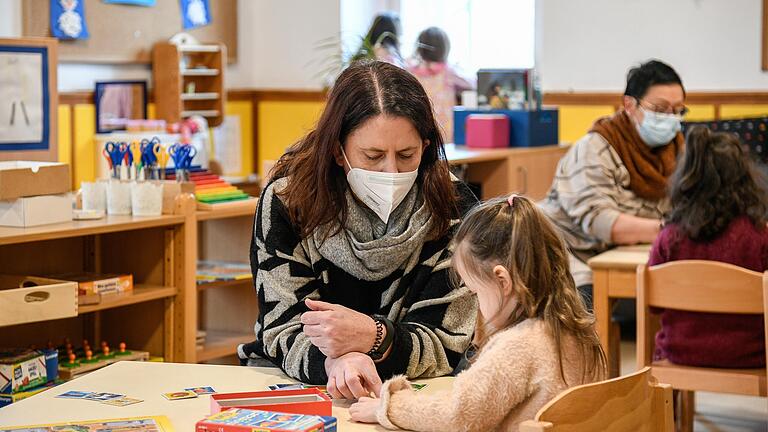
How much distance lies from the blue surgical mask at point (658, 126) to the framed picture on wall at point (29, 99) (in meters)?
2.13

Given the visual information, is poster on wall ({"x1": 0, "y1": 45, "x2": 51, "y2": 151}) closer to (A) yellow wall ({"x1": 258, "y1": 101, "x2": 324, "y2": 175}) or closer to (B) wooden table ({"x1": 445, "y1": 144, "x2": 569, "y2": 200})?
(B) wooden table ({"x1": 445, "y1": 144, "x2": 569, "y2": 200})

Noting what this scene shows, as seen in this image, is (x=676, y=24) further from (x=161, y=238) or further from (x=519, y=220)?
(x=519, y=220)

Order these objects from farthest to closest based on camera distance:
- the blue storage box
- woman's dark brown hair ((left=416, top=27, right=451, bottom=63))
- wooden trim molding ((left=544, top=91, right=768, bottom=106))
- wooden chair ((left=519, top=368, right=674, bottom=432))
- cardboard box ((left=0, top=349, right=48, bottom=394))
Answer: wooden trim molding ((left=544, top=91, right=768, bottom=106)) < woman's dark brown hair ((left=416, top=27, right=451, bottom=63)) < the blue storage box < cardboard box ((left=0, top=349, right=48, bottom=394)) < wooden chair ((left=519, top=368, right=674, bottom=432))

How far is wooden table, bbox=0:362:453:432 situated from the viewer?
175cm

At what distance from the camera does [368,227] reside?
7.15 feet

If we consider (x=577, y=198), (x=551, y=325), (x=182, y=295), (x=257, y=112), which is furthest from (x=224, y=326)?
(x=257, y=112)

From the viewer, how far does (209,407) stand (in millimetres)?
1792

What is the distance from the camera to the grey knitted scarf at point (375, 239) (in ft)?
7.00

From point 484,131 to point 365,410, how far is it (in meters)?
3.56

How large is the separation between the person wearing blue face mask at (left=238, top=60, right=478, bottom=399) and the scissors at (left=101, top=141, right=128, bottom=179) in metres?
1.25

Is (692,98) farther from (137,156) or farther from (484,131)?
(137,156)

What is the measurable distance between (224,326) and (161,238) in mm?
689

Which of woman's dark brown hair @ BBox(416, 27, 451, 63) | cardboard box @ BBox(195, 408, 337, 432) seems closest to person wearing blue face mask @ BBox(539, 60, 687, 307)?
woman's dark brown hair @ BBox(416, 27, 451, 63)

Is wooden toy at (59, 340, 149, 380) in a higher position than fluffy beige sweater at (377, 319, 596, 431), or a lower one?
lower
